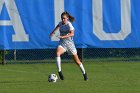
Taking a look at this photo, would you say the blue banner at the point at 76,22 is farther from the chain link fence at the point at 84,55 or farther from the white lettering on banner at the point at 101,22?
the chain link fence at the point at 84,55

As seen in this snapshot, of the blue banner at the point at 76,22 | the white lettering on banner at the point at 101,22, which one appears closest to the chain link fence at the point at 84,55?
the blue banner at the point at 76,22

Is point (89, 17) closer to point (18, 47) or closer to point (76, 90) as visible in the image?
point (18, 47)

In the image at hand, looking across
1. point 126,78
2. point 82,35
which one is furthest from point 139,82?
point 82,35

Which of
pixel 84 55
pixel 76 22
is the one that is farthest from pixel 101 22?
pixel 84 55

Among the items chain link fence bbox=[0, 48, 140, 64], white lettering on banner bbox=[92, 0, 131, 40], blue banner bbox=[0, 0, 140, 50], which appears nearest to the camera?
blue banner bbox=[0, 0, 140, 50]

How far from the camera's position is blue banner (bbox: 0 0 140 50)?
23266mm

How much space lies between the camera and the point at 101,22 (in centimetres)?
2420

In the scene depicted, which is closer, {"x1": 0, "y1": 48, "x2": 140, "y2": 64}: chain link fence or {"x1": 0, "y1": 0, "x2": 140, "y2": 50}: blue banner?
{"x1": 0, "y1": 0, "x2": 140, "y2": 50}: blue banner

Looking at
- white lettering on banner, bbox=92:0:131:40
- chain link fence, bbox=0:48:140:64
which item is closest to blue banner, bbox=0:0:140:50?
white lettering on banner, bbox=92:0:131:40

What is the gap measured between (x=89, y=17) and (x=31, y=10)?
254 cm

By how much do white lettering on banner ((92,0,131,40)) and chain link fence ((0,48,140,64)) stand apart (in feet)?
3.70

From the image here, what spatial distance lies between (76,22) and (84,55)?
1.89 m

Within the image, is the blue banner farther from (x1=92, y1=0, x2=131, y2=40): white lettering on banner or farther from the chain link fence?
the chain link fence

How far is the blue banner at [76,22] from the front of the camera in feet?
76.3
